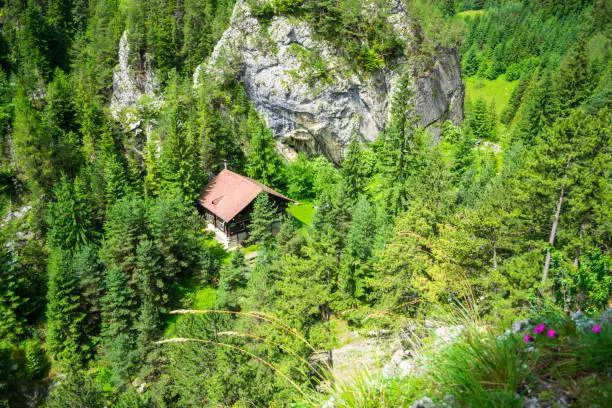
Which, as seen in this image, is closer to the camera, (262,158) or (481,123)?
(262,158)

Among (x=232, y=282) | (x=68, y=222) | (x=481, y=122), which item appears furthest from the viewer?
(x=481, y=122)

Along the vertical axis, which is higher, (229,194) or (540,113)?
(540,113)

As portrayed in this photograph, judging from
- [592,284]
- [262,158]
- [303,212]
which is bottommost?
[303,212]

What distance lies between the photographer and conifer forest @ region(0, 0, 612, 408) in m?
5.02

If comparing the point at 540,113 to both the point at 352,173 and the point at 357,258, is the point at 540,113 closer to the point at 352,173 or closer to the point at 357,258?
the point at 352,173

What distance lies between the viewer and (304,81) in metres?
50.7

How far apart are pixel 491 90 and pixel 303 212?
89.6 metres

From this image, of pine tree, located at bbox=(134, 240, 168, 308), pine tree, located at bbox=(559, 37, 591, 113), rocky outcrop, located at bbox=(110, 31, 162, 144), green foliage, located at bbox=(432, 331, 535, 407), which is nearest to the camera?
green foliage, located at bbox=(432, 331, 535, 407)

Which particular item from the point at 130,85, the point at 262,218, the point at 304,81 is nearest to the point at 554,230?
the point at 262,218

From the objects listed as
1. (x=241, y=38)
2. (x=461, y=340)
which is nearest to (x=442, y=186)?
(x=461, y=340)

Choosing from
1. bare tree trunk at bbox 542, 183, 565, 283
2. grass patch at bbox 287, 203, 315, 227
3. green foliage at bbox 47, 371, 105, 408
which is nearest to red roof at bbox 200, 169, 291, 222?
grass patch at bbox 287, 203, 315, 227

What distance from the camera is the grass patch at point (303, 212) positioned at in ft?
149

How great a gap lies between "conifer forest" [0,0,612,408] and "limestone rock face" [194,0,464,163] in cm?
29

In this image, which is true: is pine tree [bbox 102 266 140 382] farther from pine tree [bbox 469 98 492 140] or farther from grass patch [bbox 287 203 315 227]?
pine tree [bbox 469 98 492 140]
